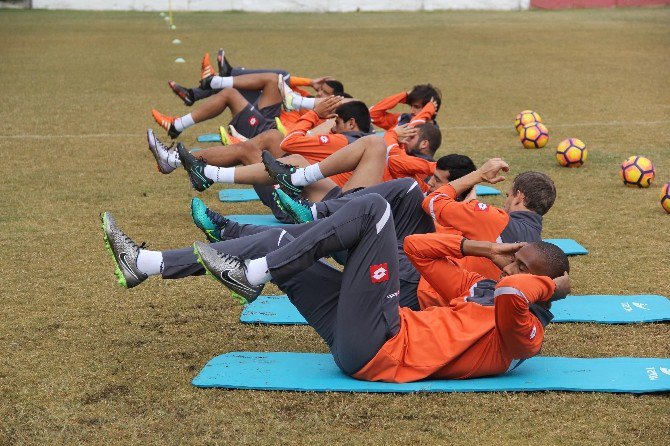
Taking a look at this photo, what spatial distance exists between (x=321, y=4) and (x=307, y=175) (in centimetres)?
3439

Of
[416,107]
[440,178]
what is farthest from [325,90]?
[440,178]

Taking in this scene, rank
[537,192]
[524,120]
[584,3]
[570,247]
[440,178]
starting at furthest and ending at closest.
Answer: [584,3] → [524,120] → [570,247] → [440,178] → [537,192]

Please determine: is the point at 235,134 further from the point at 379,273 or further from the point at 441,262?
the point at 379,273

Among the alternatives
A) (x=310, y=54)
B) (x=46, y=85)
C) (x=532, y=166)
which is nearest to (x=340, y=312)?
(x=532, y=166)

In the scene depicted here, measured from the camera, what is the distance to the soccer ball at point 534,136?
13.9 metres

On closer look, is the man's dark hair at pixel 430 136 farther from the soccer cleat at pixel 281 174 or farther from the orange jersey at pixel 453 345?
the orange jersey at pixel 453 345

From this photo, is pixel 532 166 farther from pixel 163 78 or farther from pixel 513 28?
pixel 513 28

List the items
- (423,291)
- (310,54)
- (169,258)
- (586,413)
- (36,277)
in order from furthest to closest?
(310,54) < (36,277) < (423,291) < (169,258) < (586,413)

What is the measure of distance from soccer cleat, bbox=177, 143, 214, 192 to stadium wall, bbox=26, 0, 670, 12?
1300 inches

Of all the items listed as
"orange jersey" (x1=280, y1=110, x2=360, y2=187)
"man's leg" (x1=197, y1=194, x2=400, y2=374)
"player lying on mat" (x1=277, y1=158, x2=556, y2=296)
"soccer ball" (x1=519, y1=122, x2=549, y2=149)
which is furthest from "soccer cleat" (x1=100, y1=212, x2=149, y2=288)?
"soccer ball" (x1=519, y1=122, x2=549, y2=149)

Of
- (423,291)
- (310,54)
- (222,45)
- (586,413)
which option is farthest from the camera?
(222,45)

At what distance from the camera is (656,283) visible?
7785 mm

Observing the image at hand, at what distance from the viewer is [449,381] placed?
5.63 m

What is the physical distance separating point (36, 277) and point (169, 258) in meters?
2.28
